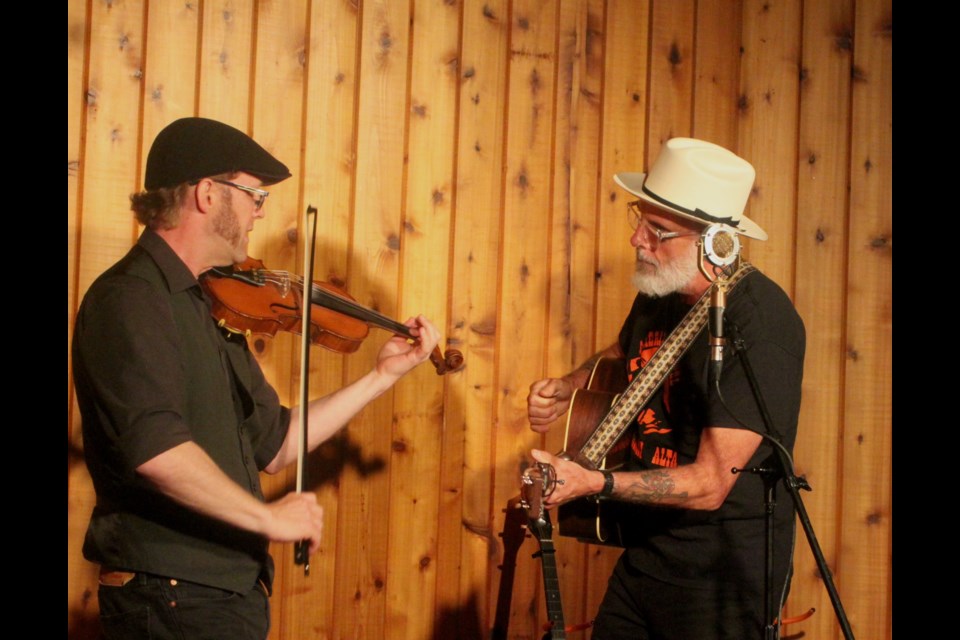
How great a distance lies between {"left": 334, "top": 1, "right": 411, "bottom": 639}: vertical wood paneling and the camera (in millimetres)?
3424

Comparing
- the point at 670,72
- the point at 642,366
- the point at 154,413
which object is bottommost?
the point at 154,413

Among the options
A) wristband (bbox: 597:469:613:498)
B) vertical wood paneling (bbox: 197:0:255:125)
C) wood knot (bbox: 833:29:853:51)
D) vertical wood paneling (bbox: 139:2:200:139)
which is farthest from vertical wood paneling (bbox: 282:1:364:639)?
wood knot (bbox: 833:29:853:51)

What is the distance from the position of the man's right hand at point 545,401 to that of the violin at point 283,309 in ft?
1.07

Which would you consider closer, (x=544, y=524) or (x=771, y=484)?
(x=771, y=484)

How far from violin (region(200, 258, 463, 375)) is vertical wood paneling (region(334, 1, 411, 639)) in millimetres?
586

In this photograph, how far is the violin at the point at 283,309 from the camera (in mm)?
2564

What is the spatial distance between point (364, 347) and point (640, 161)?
4.13ft

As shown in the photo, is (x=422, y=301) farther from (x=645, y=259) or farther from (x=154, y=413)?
(x=154, y=413)

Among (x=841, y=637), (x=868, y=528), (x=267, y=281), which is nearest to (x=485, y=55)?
(x=267, y=281)

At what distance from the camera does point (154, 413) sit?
86.7 inches

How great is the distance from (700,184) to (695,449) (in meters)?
0.76

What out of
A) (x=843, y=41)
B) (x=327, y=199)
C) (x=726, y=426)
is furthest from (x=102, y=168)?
(x=843, y=41)

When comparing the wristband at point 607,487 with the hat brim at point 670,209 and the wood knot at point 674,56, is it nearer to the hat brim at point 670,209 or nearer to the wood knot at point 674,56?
the hat brim at point 670,209

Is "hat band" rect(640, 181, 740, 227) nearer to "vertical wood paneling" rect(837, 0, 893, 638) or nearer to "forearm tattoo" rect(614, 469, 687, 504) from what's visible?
"forearm tattoo" rect(614, 469, 687, 504)
